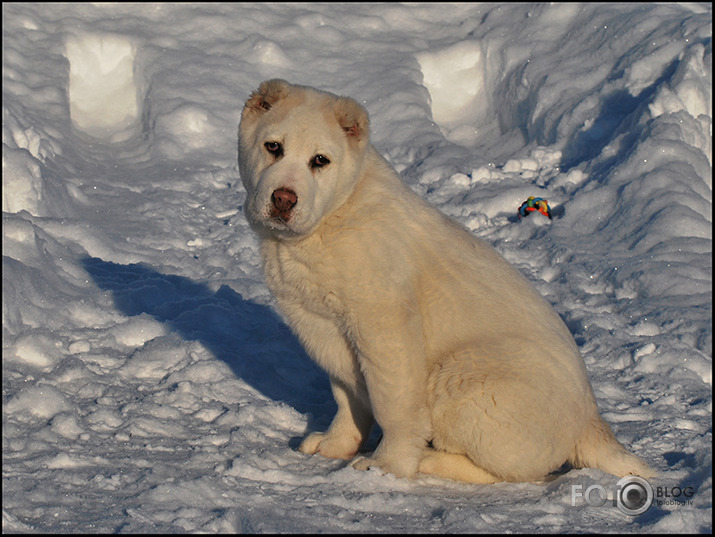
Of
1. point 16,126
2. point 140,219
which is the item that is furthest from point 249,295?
point 16,126

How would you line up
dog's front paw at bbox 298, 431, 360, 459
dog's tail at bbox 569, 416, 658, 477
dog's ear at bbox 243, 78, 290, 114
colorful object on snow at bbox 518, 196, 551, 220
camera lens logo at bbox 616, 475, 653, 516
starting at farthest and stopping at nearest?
colorful object on snow at bbox 518, 196, 551, 220 < dog's front paw at bbox 298, 431, 360, 459 < dog's ear at bbox 243, 78, 290, 114 < dog's tail at bbox 569, 416, 658, 477 < camera lens logo at bbox 616, 475, 653, 516

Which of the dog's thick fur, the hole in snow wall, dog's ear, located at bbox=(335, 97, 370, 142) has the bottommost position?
the dog's thick fur

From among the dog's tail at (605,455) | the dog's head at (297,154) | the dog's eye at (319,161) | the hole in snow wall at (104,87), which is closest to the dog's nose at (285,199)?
the dog's head at (297,154)

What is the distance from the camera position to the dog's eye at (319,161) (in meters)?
4.23

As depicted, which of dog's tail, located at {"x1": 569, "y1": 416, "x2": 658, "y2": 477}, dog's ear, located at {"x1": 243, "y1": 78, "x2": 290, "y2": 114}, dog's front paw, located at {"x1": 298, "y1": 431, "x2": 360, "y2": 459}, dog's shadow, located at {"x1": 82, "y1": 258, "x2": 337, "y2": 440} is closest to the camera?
dog's tail, located at {"x1": 569, "y1": 416, "x2": 658, "y2": 477}

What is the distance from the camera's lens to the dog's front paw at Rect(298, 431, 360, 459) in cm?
464

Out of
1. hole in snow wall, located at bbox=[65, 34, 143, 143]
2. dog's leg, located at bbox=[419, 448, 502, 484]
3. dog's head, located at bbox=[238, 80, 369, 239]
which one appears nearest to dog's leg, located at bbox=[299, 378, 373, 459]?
dog's leg, located at bbox=[419, 448, 502, 484]

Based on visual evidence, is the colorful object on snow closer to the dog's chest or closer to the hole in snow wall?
the dog's chest

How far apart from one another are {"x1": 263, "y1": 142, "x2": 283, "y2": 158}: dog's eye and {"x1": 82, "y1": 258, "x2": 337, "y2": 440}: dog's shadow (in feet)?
5.61

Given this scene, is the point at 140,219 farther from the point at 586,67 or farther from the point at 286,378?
the point at 586,67

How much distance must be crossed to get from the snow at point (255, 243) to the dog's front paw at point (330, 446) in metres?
0.13

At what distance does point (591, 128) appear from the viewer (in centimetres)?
959

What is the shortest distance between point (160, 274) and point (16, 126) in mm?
2686

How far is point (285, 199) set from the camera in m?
4.02
